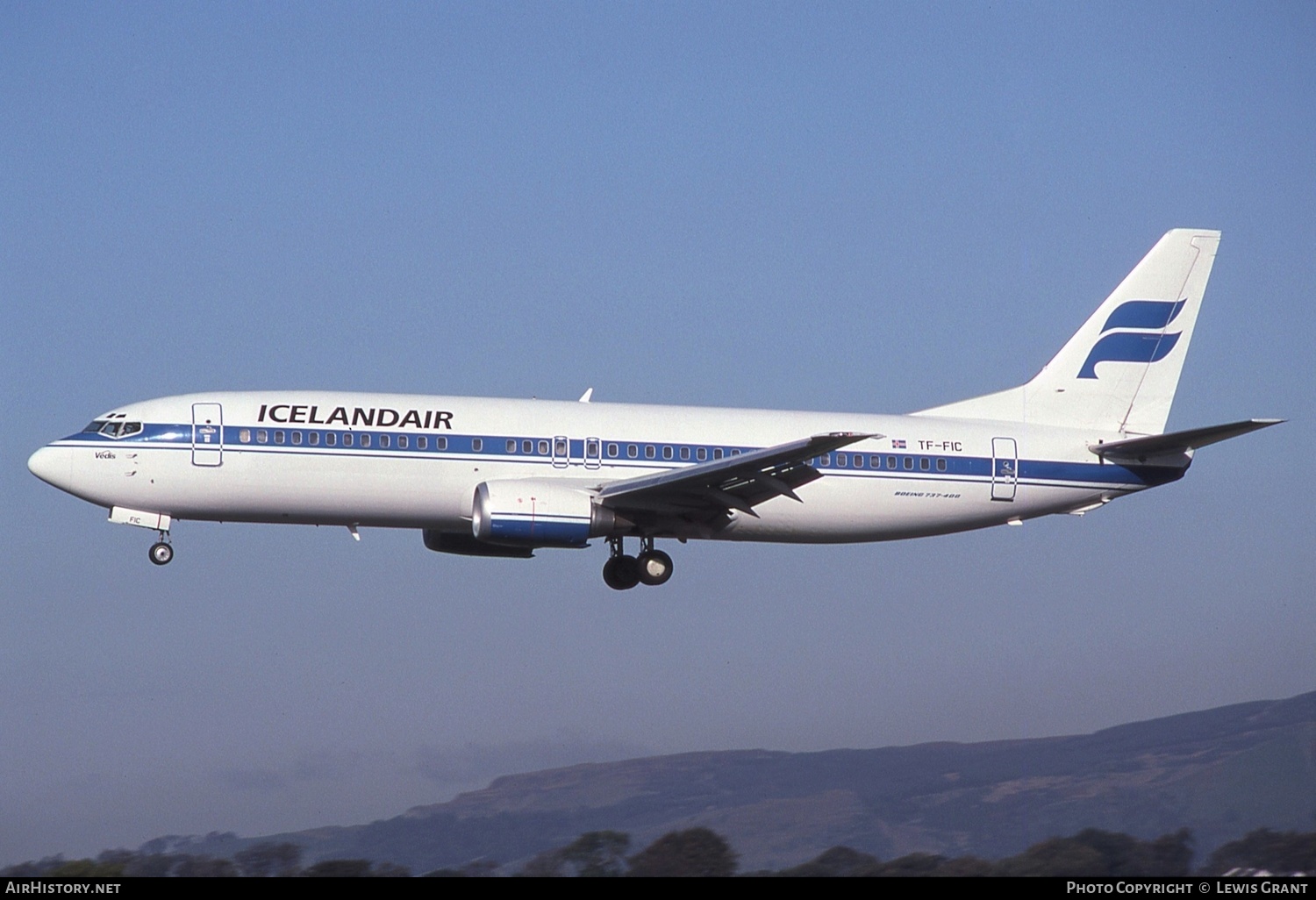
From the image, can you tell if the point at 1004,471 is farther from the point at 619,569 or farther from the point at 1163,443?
the point at 619,569

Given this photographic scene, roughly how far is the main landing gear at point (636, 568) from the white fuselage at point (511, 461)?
2184mm

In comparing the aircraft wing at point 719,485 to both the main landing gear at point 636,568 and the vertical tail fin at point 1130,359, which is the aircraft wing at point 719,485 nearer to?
the main landing gear at point 636,568

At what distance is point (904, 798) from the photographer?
51000 mm

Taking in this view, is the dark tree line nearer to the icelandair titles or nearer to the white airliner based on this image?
the white airliner

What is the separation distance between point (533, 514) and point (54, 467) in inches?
468

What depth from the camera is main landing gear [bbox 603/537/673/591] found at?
44188mm

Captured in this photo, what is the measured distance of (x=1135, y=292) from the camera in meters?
49.5

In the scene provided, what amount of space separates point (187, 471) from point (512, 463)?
7.90m

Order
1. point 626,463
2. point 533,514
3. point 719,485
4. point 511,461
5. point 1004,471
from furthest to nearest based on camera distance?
point 1004,471 < point 626,463 < point 511,461 < point 719,485 < point 533,514

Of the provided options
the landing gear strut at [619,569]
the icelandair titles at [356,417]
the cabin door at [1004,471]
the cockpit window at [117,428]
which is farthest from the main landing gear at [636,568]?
the cockpit window at [117,428]

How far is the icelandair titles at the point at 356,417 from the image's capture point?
40969 mm

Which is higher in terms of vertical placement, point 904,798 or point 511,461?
point 511,461

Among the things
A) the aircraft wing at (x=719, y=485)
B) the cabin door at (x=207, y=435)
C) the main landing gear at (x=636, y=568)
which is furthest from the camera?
the main landing gear at (x=636, y=568)

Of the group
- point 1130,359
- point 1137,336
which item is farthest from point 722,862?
point 1137,336
